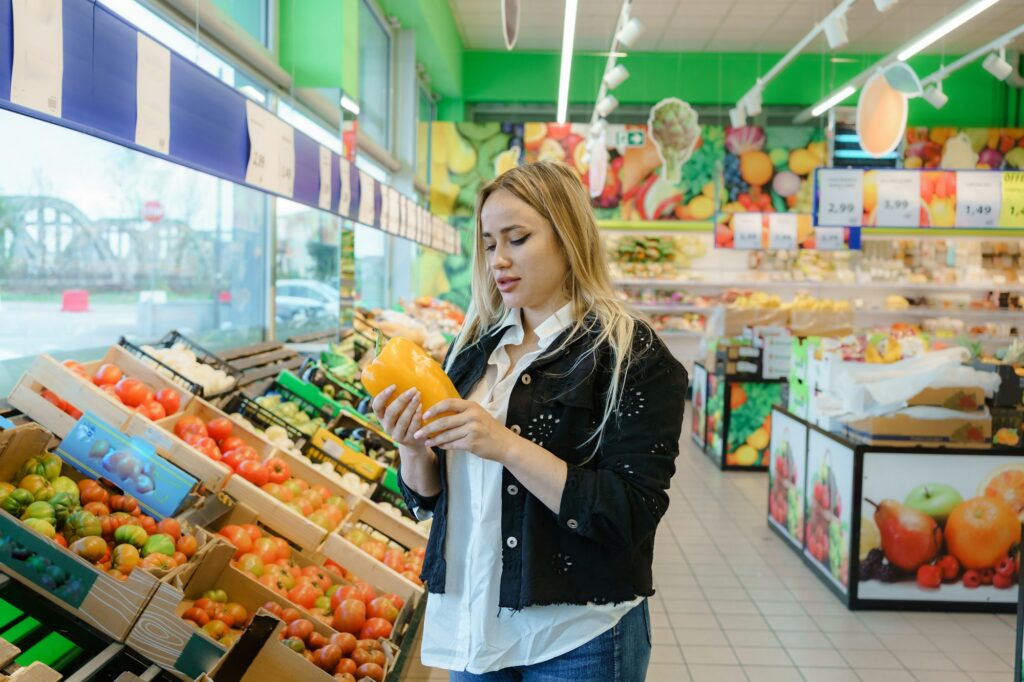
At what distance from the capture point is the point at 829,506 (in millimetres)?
4875

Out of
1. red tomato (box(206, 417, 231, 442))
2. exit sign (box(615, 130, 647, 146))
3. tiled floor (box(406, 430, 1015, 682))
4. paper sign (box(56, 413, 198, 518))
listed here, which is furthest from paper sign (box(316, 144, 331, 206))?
exit sign (box(615, 130, 647, 146))

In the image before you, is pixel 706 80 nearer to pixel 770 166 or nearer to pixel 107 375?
pixel 770 166

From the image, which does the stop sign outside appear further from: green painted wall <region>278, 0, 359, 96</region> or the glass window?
the glass window

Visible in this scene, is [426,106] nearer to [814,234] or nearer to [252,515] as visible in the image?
[814,234]

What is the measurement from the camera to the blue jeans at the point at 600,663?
4.88ft

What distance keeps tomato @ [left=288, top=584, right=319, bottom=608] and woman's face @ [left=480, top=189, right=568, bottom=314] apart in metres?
1.72

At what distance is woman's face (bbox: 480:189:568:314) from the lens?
4.99 ft

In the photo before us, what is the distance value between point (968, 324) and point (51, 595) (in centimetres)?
1406

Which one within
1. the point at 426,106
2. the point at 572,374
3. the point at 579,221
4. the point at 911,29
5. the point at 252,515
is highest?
the point at 911,29

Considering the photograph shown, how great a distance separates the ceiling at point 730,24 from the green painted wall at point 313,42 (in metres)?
5.73

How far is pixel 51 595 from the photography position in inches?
81.5

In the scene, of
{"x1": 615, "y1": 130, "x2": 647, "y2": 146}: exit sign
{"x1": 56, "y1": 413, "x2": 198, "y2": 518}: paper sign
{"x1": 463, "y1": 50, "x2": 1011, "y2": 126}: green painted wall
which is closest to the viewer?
{"x1": 56, "y1": 413, "x2": 198, "y2": 518}: paper sign

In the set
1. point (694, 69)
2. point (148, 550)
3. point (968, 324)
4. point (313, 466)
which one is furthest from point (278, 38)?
point (968, 324)

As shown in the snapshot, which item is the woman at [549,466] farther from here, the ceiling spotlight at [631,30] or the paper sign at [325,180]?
the ceiling spotlight at [631,30]
